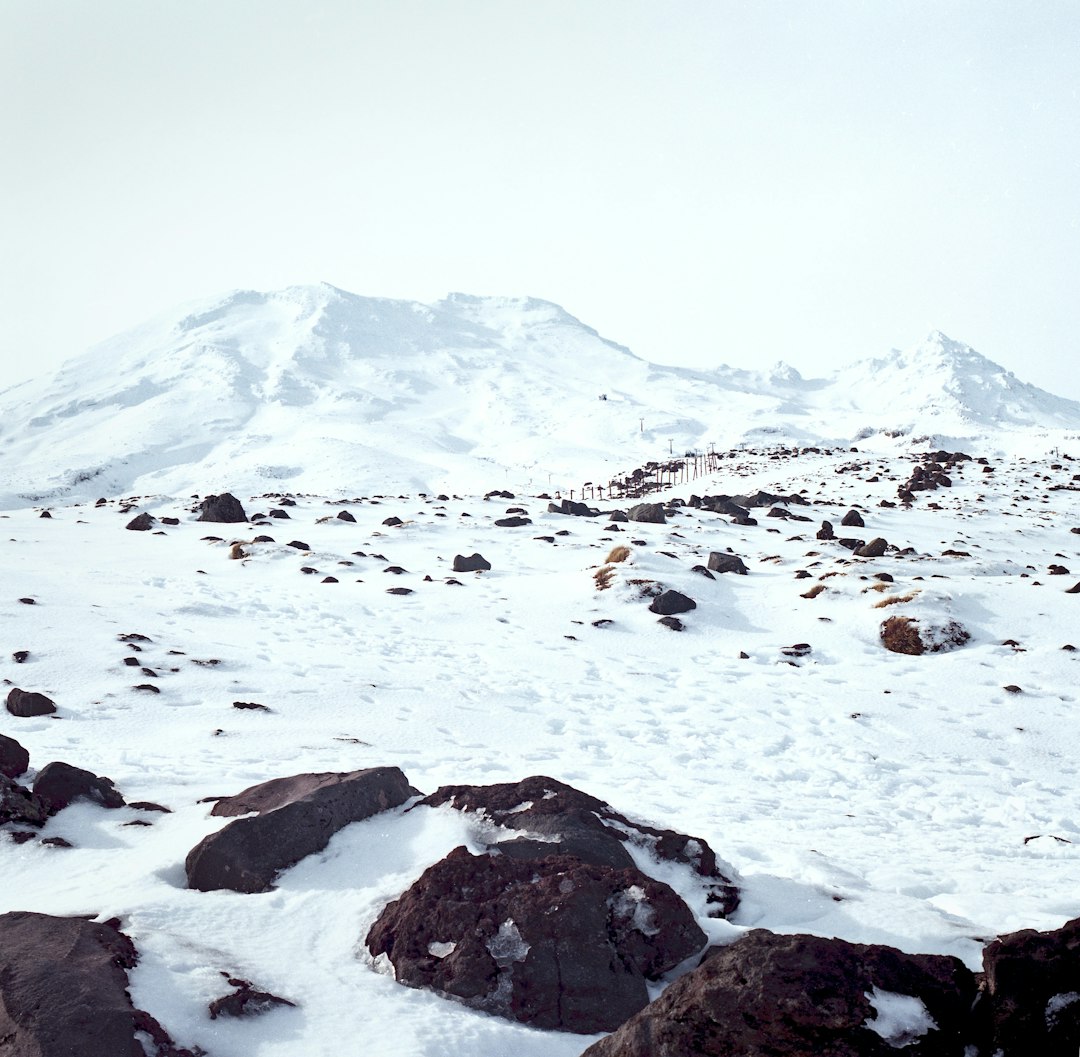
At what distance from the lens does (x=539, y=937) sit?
4332mm

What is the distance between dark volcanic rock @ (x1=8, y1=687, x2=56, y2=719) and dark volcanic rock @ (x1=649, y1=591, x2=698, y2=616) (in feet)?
34.3

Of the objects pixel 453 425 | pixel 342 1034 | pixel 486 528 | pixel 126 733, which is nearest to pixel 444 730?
pixel 126 733

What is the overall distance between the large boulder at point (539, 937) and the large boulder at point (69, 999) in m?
1.34

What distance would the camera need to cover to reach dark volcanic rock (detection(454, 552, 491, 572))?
19.1 meters

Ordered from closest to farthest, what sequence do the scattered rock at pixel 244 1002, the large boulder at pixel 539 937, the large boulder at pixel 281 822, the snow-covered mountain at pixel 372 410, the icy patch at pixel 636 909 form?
the scattered rock at pixel 244 1002 < the large boulder at pixel 539 937 < the icy patch at pixel 636 909 < the large boulder at pixel 281 822 < the snow-covered mountain at pixel 372 410

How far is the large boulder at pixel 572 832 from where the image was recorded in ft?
17.7

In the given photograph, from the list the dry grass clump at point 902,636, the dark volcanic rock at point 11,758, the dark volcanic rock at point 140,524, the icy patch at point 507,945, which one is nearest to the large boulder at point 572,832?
the icy patch at point 507,945

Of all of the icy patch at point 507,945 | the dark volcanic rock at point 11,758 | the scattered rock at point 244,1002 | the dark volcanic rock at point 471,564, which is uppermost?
the icy patch at point 507,945

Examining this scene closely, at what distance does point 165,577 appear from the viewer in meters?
17.0

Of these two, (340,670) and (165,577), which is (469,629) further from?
(165,577)

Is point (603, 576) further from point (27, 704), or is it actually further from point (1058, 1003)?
point (1058, 1003)

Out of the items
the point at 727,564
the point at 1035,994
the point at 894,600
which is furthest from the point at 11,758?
the point at 727,564

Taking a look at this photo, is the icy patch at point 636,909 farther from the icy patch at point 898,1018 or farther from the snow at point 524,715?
the icy patch at point 898,1018

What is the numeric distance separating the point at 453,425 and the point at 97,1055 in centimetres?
11795
